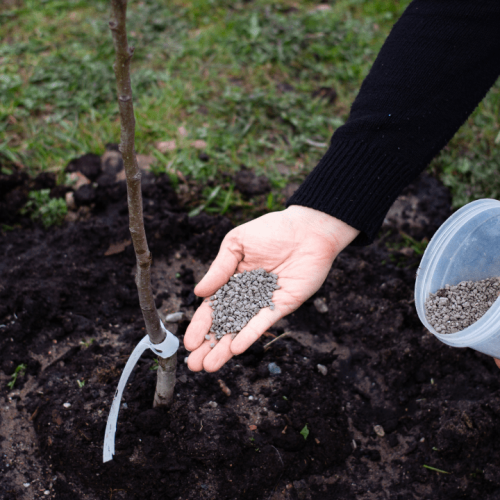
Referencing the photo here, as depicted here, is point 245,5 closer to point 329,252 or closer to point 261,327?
point 329,252

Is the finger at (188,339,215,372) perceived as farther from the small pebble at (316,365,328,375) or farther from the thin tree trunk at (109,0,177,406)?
the small pebble at (316,365,328,375)

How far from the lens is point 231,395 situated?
230 cm

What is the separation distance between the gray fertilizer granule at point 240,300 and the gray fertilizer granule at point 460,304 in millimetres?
796

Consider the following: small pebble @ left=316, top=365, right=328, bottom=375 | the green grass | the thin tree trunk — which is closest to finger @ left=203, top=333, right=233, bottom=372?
the thin tree trunk

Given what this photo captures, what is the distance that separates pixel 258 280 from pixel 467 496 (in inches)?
58.8

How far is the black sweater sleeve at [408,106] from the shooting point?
2.25 m

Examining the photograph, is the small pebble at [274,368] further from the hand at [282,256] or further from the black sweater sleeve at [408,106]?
the black sweater sleeve at [408,106]

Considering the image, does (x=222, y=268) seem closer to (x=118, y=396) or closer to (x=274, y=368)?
(x=274, y=368)

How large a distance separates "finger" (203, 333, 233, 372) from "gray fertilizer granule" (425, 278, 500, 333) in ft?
3.31

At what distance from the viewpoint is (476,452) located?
7.06 feet

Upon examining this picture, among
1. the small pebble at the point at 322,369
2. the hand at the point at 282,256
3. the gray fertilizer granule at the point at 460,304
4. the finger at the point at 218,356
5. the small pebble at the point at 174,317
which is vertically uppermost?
the hand at the point at 282,256

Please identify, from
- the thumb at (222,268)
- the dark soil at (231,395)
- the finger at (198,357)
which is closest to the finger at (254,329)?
the finger at (198,357)

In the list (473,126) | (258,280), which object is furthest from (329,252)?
(473,126)

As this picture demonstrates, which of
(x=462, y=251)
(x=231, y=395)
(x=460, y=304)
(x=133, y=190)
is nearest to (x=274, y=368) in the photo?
(x=231, y=395)
